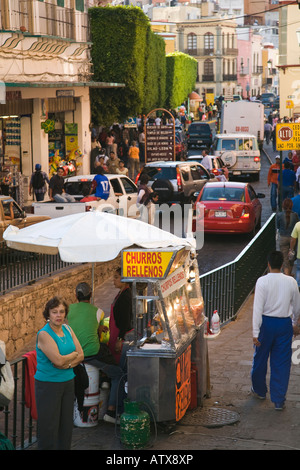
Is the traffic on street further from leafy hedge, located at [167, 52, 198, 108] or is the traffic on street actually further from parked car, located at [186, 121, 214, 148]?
leafy hedge, located at [167, 52, 198, 108]

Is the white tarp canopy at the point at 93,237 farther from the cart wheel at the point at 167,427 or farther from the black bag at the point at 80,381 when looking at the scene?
the cart wheel at the point at 167,427

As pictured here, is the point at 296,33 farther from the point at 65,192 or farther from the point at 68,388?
the point at 68,388

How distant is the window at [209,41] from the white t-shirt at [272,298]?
9963 centimetres

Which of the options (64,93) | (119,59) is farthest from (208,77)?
(64,93)

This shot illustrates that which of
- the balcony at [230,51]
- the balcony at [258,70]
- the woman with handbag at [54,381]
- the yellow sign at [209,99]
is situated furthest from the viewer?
the balcony at [258,70]

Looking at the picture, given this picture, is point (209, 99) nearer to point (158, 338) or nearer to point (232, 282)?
point (232, 282)

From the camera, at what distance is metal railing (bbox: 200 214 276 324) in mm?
12837

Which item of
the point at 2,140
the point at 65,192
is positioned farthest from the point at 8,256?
the point at 2,140

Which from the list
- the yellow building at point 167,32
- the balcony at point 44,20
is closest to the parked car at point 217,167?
the balcony at point 44,20

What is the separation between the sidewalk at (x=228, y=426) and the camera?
8.10m

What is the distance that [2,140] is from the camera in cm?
2550

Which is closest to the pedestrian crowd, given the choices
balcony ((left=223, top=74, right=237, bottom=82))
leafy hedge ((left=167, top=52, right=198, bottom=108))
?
leafy hedge ((left=167, top=52, right=198, bottom=108))

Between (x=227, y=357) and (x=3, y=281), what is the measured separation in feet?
12.8

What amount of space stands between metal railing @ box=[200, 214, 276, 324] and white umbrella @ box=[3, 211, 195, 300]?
2.96 meters
